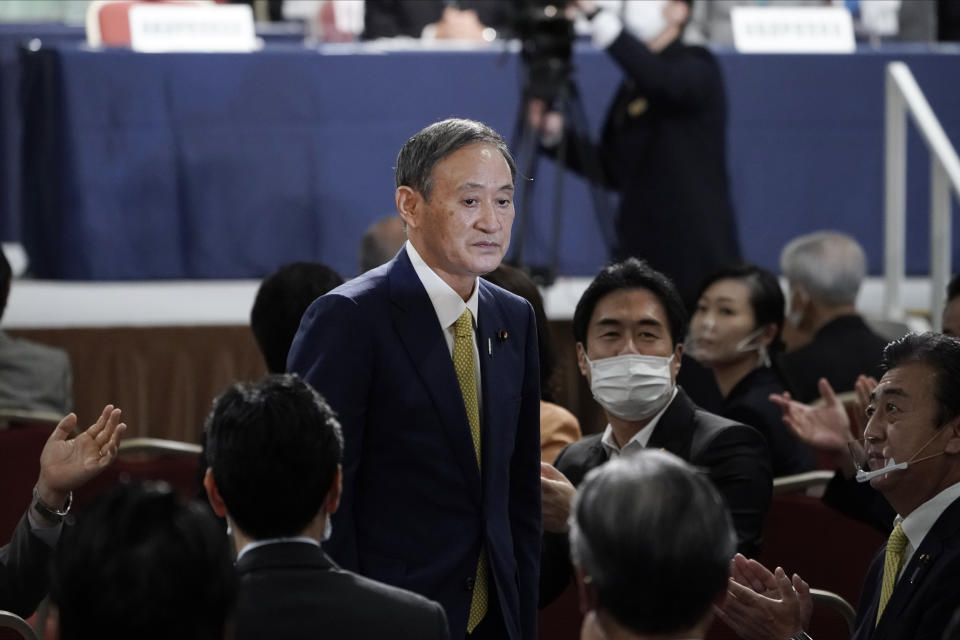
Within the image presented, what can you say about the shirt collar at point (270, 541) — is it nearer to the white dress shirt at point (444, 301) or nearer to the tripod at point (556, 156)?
the white dress shirt at point (444, 301)

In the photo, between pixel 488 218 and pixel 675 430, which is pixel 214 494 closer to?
pixel 488 218

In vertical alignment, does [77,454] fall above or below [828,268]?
above

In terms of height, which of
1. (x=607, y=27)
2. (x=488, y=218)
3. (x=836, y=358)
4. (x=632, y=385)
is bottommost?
(x=836, y=358)

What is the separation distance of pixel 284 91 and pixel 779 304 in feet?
8.02

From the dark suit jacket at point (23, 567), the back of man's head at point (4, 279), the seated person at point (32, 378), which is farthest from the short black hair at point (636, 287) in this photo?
the seated person at point (32, 378)

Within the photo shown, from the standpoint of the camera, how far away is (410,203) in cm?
220

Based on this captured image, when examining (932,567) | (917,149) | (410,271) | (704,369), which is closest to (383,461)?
(410,271)

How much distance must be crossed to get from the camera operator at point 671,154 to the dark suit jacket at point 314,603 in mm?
3658

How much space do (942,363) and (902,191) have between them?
3.14m

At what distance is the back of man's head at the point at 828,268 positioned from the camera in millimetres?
4766

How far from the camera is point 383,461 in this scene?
7.06 ft

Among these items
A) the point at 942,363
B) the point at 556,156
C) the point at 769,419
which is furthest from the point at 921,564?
the point at 556,156

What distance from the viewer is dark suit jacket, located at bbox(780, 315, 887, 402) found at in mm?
4371

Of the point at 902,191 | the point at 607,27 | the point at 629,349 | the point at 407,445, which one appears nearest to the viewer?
the point at 407,445
